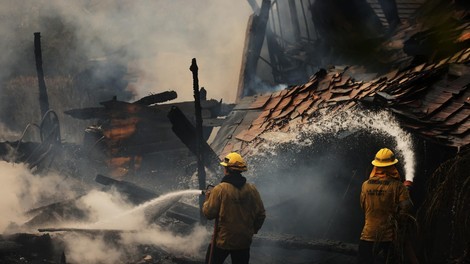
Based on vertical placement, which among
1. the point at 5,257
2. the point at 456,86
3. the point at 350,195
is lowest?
the point at 5,257

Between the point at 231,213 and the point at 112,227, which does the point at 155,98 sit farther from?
the point at 231,213

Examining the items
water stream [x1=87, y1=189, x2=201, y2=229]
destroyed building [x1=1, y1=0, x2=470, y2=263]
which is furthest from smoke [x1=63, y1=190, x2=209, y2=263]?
destroyed building [x1=1, y1=0, x2=470, y2=263]

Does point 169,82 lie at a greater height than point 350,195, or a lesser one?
greater

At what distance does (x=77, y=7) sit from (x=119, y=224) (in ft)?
72.3

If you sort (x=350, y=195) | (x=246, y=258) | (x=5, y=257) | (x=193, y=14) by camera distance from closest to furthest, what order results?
1. (x=246, y=258)
2. (x=5, y=257)
3. (x=350, y=195)
4. (x=193, y=14)

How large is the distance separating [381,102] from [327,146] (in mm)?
1311

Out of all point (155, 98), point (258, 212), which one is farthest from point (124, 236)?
point (155, 98)

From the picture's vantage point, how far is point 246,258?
6215 mm

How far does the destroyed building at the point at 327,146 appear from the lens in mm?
7184

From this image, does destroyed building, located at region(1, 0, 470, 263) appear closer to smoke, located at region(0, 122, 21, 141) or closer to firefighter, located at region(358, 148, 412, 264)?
firefighter, located at region(358, 148, 412, 264)

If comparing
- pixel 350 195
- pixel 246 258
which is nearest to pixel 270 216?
pixel 350 195

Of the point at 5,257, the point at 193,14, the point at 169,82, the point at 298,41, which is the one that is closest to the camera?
the point at 5,257

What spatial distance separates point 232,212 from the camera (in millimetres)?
6074

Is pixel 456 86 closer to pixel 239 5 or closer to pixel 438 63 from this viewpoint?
pixel 438 63
